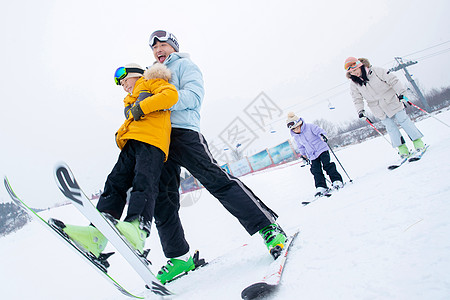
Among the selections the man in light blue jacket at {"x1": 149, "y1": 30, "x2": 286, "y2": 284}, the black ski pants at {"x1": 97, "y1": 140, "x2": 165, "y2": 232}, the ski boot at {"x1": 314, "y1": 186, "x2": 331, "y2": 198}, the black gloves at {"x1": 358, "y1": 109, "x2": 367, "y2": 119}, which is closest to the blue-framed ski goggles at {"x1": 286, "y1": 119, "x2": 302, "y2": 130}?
the black gloves at {"x1": 358, "y1": 109, "x2": 367, "y2": 119}

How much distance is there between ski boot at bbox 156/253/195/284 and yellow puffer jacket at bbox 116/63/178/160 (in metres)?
1.00

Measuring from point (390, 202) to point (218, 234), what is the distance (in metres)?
2.91

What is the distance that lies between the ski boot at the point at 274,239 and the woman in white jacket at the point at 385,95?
3.51 meters

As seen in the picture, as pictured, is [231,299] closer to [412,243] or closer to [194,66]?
[412,243]

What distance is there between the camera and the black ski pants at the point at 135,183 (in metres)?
1.37

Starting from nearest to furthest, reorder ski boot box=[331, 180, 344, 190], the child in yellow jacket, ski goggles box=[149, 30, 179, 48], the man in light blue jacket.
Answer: the child in yellow jacket
the man in light blue jacket
ski goggles box=[149, 30, 179, 48]
ski boot box=[331, 180, 344, 190]

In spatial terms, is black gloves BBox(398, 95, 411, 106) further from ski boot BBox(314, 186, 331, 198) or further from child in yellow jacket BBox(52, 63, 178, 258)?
child in yellow jacket BBox(52, 63, 178, 258)

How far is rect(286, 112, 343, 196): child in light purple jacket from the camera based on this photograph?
4465 millimetres

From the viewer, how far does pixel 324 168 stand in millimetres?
4586

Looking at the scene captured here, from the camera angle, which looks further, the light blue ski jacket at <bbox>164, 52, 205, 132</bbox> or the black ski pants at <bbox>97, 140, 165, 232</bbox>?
the light blue ski jacket at <bbox>164, 52, 205, 132</bbox>

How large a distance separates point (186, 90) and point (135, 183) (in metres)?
0.82

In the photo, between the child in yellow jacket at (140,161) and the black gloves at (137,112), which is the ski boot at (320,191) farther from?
the black gloves at (137,112)

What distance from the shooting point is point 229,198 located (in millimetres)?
1713

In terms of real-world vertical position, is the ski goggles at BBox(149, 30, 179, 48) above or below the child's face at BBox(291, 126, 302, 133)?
above
